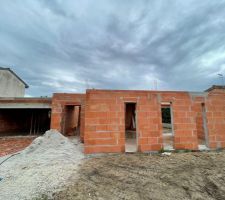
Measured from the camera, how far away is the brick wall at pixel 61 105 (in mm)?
9359

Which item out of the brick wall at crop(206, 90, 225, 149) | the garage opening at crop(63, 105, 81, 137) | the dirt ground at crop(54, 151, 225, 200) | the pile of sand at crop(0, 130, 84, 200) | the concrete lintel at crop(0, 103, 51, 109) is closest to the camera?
the dirt ground at crop(54, 151, 225, 200)

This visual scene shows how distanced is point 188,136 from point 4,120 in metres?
13.5

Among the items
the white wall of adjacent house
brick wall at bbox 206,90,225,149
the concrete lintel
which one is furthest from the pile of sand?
the white wall of adjacent house

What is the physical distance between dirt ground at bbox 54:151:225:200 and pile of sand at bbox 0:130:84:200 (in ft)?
1.33

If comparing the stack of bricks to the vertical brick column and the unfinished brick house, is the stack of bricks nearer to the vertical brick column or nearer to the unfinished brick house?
the unfinished brick house

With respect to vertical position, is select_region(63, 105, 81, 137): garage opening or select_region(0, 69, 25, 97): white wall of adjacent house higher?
select_region(0, 69, 25, 97): white wall of adjacent house

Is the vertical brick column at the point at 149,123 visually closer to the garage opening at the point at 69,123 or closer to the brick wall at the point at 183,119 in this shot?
the brick wall at the point at 183,119

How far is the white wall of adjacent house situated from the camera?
16766 millimetres

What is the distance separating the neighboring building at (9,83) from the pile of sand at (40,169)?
12734 mm

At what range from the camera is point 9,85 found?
1756 centimetres

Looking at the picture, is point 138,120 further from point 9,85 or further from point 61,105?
point 9,85

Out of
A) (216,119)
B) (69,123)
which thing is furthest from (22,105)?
(216,119)

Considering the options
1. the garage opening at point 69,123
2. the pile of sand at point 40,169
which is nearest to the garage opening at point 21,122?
the garage opening at point 69,123

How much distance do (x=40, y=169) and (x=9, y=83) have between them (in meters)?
15.9
